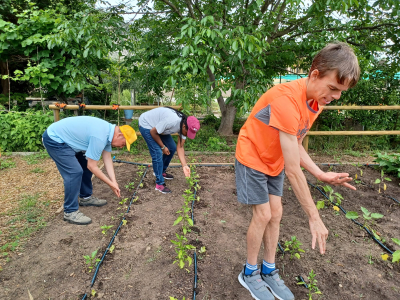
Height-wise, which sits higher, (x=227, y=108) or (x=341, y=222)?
(x=227, y=108)

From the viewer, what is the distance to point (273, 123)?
5.02 ft

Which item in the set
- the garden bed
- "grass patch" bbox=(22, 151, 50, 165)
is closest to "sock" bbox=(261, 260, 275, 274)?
the garden bed

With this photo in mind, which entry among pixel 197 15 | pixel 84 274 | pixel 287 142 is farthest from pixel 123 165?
pixel 287 142

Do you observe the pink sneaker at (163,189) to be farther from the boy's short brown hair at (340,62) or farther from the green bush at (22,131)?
the green bush at (22,131)

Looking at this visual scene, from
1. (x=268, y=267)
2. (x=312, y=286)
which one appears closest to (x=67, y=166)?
(x=268, y=267)

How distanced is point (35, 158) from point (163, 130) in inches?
124

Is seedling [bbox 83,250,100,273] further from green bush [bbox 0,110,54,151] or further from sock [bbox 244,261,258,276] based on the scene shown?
green bush [bbox 0,110,54,151]

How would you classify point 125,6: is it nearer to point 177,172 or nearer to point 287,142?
point 177,172

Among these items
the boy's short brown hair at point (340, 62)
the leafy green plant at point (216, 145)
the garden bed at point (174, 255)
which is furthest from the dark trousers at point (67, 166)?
the leafy green plant at point (216, 145)

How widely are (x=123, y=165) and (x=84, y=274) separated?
279cm

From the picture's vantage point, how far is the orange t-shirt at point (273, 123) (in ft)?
4.96

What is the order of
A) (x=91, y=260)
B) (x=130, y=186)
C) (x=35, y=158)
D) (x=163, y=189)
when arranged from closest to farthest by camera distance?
(x=91, y=260)
(x=163, y=189)
(x=130, y=186)
(x=35, y=158)

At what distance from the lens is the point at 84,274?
2.27 metres

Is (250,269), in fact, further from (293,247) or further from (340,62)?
(340,62)
